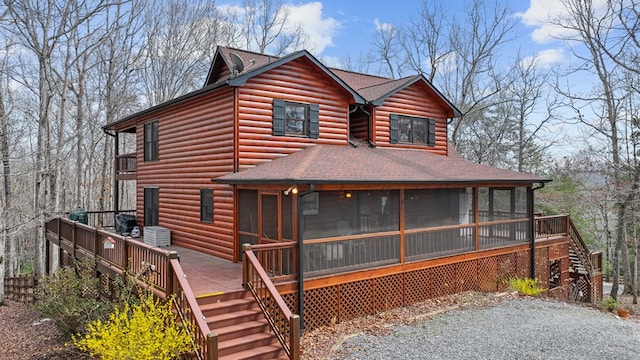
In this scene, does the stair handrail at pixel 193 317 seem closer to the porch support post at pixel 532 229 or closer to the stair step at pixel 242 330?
the stair step at pixel 242 330

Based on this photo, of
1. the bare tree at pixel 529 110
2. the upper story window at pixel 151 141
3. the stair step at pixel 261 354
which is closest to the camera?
the stair step at pixel 261 354

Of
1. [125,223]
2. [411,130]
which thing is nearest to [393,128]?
[411,130]

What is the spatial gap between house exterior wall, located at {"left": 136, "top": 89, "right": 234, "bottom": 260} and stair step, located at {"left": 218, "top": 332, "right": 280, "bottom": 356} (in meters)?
4.05

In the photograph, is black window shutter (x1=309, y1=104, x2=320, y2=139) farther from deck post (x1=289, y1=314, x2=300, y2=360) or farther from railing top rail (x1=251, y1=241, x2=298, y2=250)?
deck post (x1=289, y1=314, x2=300, y2=360)

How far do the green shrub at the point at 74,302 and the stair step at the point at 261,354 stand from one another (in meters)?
3.45

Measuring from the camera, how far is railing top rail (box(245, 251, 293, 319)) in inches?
281

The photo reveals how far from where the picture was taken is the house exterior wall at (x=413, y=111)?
14188mm

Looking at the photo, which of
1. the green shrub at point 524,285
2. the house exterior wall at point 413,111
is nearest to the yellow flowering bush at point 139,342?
the house exterior wall at point 413,111

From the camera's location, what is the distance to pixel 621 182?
62.3 ft

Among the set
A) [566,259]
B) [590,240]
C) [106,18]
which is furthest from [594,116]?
[106,18]

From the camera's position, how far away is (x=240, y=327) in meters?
7.26

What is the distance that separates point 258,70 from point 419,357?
767 cm

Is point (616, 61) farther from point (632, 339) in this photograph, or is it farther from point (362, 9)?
point (362, 9)

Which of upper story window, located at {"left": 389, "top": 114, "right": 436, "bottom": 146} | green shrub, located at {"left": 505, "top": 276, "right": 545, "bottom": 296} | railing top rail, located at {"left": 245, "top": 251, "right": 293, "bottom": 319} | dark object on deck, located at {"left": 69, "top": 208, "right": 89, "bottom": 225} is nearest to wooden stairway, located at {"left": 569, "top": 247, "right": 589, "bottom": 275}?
green shrub, located at {"left": 505, "top": 276, "right": 545, "bottom": 296}
